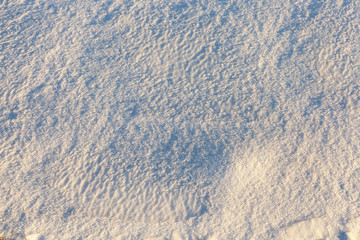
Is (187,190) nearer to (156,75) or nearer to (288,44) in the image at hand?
(156,75)

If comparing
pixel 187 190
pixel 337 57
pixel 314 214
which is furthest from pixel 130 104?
pixel 337 57

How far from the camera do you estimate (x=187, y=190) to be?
4.76ft

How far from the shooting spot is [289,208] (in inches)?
55.5

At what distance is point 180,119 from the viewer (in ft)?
5.18

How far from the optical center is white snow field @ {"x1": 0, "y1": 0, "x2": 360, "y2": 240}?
1413 mm

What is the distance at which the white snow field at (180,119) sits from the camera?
→ 141 cm

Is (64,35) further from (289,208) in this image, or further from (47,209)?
(289,208)

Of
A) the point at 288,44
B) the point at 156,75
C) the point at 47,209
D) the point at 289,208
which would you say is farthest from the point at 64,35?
the point at 289,208


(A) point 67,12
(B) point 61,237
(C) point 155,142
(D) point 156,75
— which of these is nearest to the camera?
(B) point 61,237

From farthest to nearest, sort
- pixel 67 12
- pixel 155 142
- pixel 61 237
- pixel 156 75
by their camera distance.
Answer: pixel 67 12 < pixel 156 75 < pixel 155 142 < pixel 61 237

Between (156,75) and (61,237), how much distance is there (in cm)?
79

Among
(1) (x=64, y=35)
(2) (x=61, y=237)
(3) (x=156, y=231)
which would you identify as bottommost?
(3) (x=156, y=231)

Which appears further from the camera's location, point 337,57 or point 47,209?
point 337,57

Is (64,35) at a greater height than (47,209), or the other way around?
(64,35)
